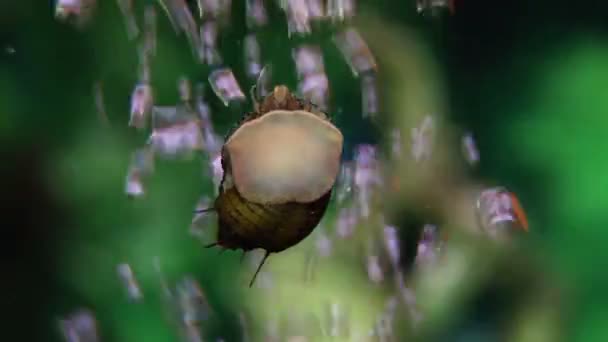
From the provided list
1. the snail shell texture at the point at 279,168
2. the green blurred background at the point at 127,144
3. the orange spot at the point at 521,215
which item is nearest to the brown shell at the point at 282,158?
the snail shell texture at the point at 279,168

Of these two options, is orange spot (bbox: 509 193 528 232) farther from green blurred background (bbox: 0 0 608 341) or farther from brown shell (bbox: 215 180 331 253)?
brown shell (bbox: 215 180 331 253)

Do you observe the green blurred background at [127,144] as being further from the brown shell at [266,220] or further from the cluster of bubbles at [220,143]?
the brown shell at [266,220]

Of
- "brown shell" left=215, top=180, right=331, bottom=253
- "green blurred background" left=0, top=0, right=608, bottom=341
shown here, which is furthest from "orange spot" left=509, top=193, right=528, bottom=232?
"brown shell" left=215, top=180, right=331, bottom=253

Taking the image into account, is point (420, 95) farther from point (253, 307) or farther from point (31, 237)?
point (31, 237)

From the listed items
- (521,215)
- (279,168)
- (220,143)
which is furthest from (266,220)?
(521,215)

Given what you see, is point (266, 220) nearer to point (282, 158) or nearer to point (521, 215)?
point (282, 158)

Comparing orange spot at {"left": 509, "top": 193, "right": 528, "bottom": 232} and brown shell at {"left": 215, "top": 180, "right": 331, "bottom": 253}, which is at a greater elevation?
brown shell at {"left": 215, "top": 180, "right": 331, "bottom": 253}
